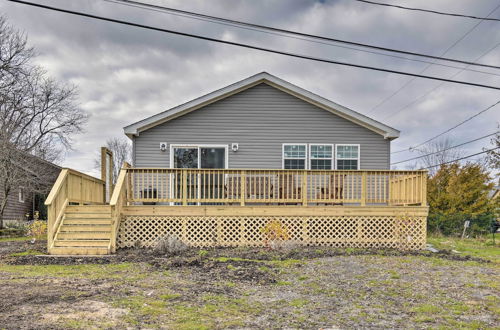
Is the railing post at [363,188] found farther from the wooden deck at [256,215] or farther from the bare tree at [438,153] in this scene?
the bare tree at [438,153]

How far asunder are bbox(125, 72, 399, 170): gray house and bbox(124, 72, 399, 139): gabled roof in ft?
0.10

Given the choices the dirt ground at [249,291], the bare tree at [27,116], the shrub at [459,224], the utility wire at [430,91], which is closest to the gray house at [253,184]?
the dirt ground at [249,291]

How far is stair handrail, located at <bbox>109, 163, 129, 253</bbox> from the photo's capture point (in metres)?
8.48

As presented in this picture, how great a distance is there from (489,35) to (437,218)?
742 cm

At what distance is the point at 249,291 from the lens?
5.48 meters

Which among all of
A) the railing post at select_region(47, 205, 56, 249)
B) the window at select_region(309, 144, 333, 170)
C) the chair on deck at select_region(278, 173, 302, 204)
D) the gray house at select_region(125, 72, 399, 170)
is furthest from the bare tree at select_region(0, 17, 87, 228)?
the window at select_region(309, 144, 333, 170)

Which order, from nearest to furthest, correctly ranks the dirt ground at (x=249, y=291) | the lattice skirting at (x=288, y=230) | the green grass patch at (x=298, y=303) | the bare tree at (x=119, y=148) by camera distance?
the dirt ground at (x=249, y=291) < the green grass patch at (x=298, y=303) < the lattice skirting at (x=288, y=230) < the bare tree at (x=119, y=148)

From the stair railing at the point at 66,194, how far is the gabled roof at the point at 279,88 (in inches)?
77.7

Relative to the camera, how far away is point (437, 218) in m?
16.9

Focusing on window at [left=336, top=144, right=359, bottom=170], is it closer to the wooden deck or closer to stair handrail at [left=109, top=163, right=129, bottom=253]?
the wooden deck

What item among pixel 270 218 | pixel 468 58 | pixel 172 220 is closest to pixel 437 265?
pixel 270 218

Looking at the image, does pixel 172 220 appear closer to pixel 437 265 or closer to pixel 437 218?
pixel 437 265

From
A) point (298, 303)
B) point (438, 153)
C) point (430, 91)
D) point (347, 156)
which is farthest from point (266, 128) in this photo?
point (438, 153)

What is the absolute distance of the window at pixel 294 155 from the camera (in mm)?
12312
